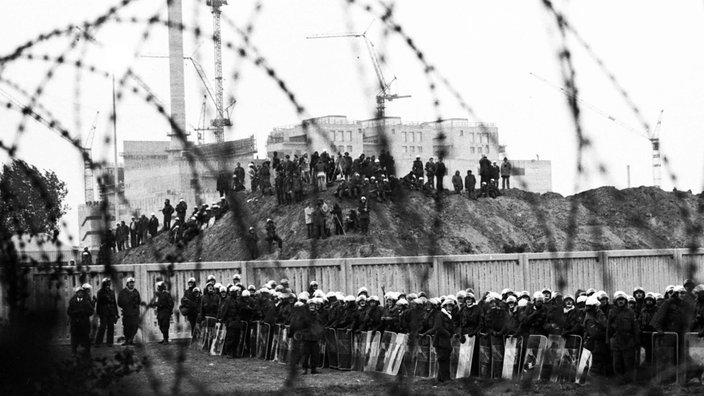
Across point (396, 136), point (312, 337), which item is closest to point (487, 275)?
point (312, 337)

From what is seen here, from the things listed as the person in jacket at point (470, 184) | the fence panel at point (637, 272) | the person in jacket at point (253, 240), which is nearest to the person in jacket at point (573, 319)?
the person in jacket at point (253, 240)

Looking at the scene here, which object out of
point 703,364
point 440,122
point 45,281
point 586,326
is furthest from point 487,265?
point 440,122

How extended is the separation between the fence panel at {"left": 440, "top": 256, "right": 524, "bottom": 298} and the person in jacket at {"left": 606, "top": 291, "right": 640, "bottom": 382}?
11.2 meters

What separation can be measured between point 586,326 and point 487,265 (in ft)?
38.8

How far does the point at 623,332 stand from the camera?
1608cm

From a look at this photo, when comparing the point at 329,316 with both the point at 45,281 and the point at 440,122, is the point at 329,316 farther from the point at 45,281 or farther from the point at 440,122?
the point at 440,122

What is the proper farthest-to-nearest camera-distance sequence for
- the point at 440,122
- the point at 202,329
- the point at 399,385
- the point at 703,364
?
the point at 202,329 → the point at 703,364 → the point at 399,385 → the point at 440,122

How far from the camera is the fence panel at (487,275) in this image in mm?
28062

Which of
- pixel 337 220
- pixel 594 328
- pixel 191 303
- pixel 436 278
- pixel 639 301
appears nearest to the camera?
pixel 594 328

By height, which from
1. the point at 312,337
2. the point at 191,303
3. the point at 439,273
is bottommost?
the point at 312,337

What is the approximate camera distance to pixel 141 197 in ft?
172

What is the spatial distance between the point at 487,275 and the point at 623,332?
495 inches

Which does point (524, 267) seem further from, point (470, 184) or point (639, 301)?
point (470, 184)

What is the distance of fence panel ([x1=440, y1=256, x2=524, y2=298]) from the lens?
28062 millimetres
